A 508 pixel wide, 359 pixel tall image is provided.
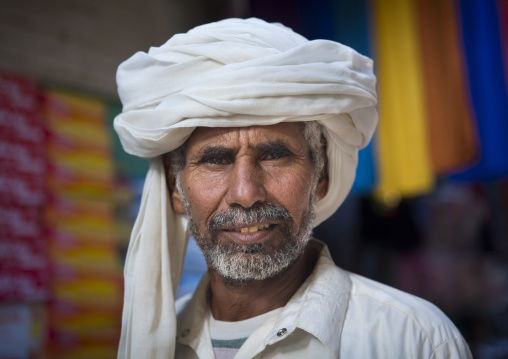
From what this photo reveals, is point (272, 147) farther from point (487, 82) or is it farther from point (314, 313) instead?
point (487, 82)

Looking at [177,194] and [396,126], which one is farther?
[396,126]

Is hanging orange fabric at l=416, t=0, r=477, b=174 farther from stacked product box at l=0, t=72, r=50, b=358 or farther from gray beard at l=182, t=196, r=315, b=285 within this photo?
stacked product box at l=0, t=72, r=50, b=358

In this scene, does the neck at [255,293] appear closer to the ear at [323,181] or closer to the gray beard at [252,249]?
the gray beard at [252,249]

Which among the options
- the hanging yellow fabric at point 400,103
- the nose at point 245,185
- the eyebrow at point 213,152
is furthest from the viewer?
the hanging yellow fabric at point 400,103

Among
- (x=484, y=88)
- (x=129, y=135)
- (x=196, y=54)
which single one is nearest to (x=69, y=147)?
(x=129, y=135)

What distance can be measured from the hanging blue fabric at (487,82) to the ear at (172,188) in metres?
1.80

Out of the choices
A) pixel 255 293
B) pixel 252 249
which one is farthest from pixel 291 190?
pixel 255 293

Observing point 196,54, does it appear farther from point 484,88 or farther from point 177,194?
point 484,88

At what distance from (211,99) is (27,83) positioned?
1.94 meters

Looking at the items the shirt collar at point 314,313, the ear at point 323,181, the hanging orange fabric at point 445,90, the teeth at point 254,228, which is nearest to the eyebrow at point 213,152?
the teeth at point 254,228

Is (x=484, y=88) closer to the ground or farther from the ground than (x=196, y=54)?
closer to the ground

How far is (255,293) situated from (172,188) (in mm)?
497

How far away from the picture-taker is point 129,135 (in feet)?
5.41

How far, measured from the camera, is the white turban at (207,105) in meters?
1.45
